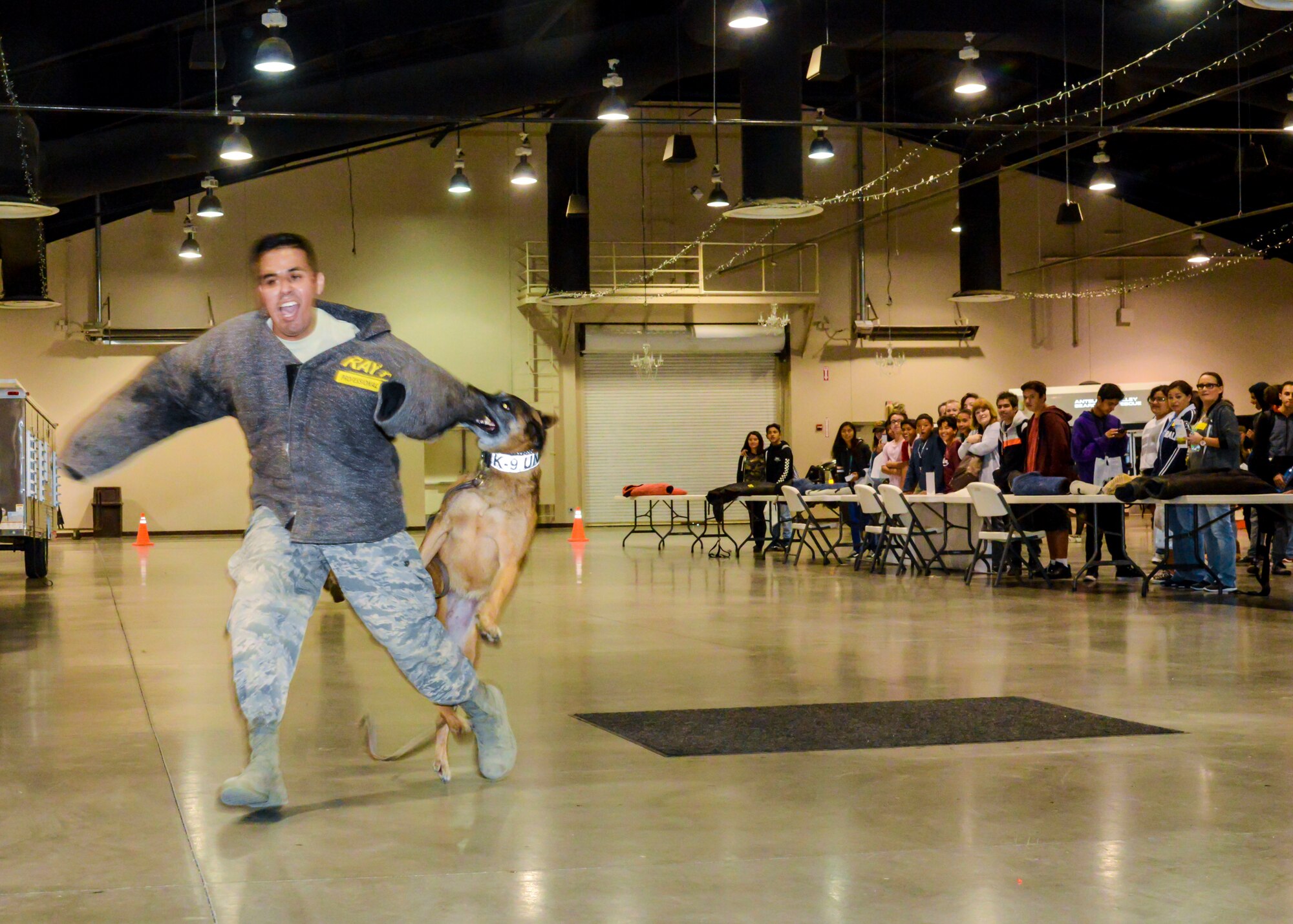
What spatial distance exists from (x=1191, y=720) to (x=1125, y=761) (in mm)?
913

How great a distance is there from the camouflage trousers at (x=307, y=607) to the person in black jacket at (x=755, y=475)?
13604 mm

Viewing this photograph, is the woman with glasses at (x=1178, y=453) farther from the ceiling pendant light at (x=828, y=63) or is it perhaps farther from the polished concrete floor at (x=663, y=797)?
the ceiling pendant light at (x=828, y=63)

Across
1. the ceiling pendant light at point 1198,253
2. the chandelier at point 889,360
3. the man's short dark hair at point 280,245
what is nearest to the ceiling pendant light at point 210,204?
the chandelier at point 889,360

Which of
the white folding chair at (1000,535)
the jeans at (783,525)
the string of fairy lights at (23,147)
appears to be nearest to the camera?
the white folding chair at (1000,535)

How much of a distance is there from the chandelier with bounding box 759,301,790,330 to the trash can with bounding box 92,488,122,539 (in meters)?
11.5

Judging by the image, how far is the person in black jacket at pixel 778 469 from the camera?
1725 centimetres

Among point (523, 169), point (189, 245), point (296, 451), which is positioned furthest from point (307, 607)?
point (189, 245)

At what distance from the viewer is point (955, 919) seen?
8.87 ft

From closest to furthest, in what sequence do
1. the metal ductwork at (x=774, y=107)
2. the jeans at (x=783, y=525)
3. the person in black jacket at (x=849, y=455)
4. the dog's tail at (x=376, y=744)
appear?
the dog's tail at (x=376, y=744), the metal ductwork at (x=774, y=107), the jeans at (x=783, y=525), the person in black jacket at (x=849, y=455)

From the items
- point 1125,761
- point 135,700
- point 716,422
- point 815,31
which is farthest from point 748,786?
point 716,422

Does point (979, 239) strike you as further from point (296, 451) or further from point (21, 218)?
point (296, 451)

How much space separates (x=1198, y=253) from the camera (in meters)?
25.0

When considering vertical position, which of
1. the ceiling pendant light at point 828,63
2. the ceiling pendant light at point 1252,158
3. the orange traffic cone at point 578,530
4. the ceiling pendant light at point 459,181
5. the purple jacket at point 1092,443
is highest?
the ceiling pendant light at point 1252,158

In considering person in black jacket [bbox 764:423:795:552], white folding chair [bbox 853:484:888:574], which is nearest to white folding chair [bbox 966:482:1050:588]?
white folding chair [bbox 853:484:888:574]
